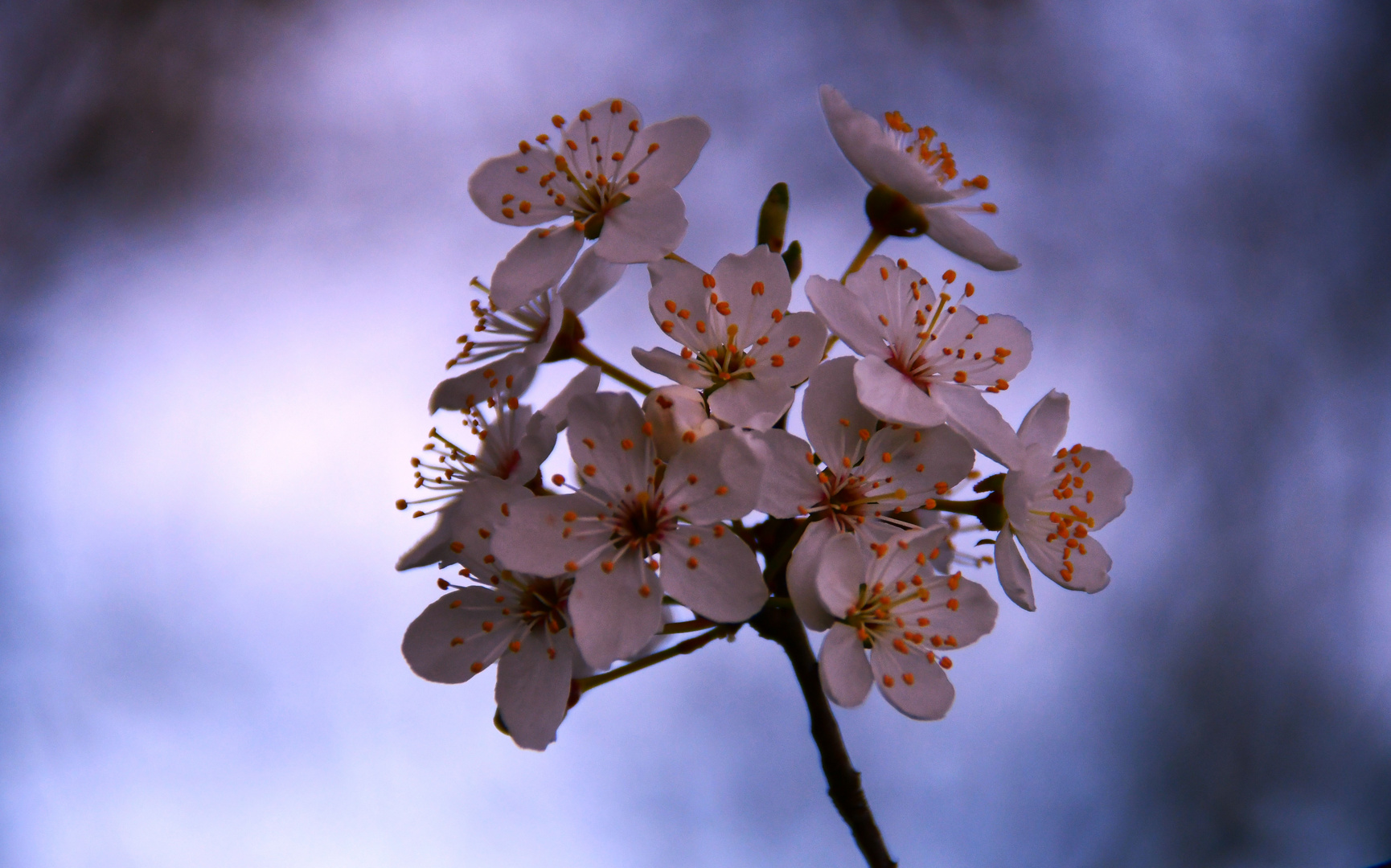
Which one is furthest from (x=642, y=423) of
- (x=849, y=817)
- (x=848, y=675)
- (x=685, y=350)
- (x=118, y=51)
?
Answer: (x=118, y=51)

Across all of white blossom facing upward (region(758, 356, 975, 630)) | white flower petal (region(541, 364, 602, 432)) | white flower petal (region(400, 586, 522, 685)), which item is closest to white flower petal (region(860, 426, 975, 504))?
white blossom facing upward (region(758, 356, 975, 630))

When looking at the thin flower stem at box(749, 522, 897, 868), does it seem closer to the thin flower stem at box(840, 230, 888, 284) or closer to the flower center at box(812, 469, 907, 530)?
the flower center at box(812, 469, 907, 530)

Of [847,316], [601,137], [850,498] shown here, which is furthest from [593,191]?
[850,498]

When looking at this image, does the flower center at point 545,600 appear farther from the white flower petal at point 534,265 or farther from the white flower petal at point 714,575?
the white flower petal at point 534,265

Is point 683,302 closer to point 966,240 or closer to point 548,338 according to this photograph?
point 548,338

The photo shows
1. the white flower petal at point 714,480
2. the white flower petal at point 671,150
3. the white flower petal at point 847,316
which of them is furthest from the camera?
the white flower petal at point 671,150

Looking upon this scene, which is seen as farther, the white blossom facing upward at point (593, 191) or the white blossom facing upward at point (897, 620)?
the white blossom facing upward at point (593, 191)

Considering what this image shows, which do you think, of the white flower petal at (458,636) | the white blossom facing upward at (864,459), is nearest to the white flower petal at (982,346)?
the white blossom facing upward at (864,459)
